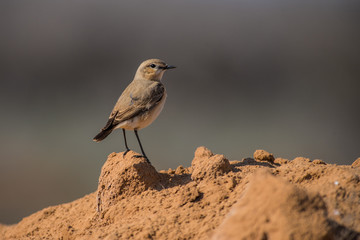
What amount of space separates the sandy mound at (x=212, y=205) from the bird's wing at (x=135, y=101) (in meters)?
0.95

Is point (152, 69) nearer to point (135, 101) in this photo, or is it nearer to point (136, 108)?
point (135, 101)

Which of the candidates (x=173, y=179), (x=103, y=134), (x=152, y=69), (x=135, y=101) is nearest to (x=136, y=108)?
(x=135, y=101)

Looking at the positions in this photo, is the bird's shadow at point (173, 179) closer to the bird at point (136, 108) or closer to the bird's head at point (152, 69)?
the bird at point (136, 108)

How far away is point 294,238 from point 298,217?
0.17m

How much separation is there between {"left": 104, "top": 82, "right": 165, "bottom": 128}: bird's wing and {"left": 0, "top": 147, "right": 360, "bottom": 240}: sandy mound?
3.12ft

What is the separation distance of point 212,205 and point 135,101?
3059 mm

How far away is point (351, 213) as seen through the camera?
3.77 metres

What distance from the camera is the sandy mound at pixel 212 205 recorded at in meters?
3.21

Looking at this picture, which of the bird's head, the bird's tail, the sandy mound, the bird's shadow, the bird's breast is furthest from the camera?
the bird's head

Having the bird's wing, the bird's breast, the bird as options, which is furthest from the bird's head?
the bird's breast

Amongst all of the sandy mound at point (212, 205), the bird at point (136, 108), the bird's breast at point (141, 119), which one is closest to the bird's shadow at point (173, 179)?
the sandy mound at point (212, 205)

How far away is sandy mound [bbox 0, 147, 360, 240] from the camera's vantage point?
10.5 feet

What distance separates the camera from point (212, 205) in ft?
15.2

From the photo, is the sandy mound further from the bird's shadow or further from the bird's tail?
the bird's tail
